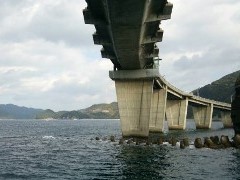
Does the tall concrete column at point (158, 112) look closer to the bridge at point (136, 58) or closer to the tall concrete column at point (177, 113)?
the bridge at point (136, 58)

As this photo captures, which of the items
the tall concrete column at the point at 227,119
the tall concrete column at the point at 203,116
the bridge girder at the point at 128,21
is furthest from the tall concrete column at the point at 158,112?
the tall concrete column at the point at 227,119

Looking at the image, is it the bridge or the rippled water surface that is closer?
the rippled water surface

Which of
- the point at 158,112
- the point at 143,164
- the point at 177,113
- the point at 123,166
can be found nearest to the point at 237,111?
the point at 143,164

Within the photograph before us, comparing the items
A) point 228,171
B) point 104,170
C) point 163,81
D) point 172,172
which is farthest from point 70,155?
point 163,81

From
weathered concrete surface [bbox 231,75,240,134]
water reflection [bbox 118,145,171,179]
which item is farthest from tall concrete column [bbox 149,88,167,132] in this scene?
water reflection [bbox 118,145,171,179]

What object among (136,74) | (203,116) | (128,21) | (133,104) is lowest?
(133,104)

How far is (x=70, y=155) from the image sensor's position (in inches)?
1832

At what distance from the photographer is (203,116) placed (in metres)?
137

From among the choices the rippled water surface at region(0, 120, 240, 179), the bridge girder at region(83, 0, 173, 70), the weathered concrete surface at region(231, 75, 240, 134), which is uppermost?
the bridge girder at region(83, 0, 173, 70)

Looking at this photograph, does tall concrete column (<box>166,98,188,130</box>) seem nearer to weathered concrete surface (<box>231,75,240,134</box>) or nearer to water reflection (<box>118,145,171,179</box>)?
weathered concrete surface (<box>231,75,240,134</box>)

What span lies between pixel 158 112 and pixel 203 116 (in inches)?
2173

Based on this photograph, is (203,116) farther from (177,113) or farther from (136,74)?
(136,74)

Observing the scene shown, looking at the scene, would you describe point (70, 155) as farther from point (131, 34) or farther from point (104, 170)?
point (131, 34)

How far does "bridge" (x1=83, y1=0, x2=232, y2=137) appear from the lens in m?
32.7
